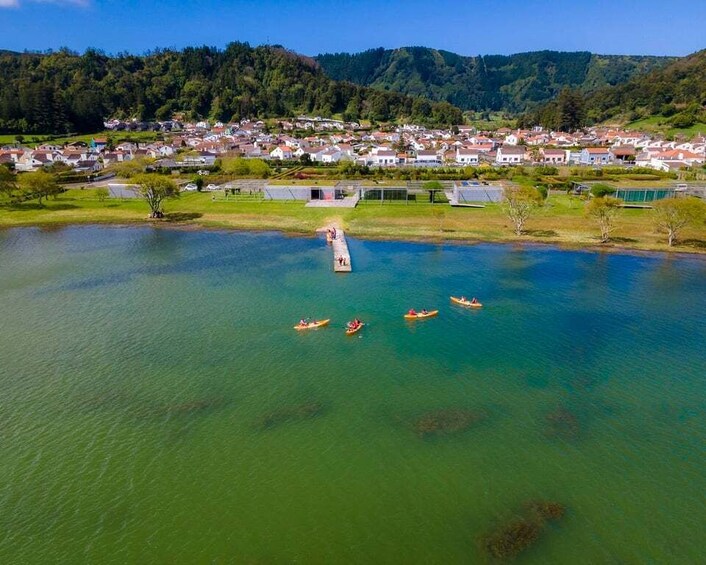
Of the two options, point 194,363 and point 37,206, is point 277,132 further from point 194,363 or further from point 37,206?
point 194,363

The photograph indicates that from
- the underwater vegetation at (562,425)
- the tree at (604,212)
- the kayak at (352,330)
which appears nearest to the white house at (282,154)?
the tree at (604,212)

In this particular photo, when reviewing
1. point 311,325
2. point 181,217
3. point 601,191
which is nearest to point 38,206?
point 181,217

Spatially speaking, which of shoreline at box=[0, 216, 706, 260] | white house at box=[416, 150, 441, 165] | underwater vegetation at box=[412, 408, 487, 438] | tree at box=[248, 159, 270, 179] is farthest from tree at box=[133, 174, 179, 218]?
white house at box=[416, 150, 441, 165]

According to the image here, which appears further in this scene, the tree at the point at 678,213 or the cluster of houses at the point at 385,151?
the cluster of houses at the point at 385,151

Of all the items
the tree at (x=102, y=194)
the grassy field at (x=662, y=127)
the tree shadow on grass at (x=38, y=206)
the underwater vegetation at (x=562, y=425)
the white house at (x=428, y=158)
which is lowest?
the underwater vegetation at (x=562, y=425)

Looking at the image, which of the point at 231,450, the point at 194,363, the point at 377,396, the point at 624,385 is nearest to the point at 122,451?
the point at 231,450

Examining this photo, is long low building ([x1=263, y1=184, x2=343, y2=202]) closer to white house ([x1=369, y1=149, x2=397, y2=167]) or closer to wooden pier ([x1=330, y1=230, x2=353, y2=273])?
wooden pier ([x1=330, y1=230, x2=353, y2=273])

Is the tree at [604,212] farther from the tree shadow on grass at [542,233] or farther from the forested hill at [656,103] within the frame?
the forested hill at [656,103]
